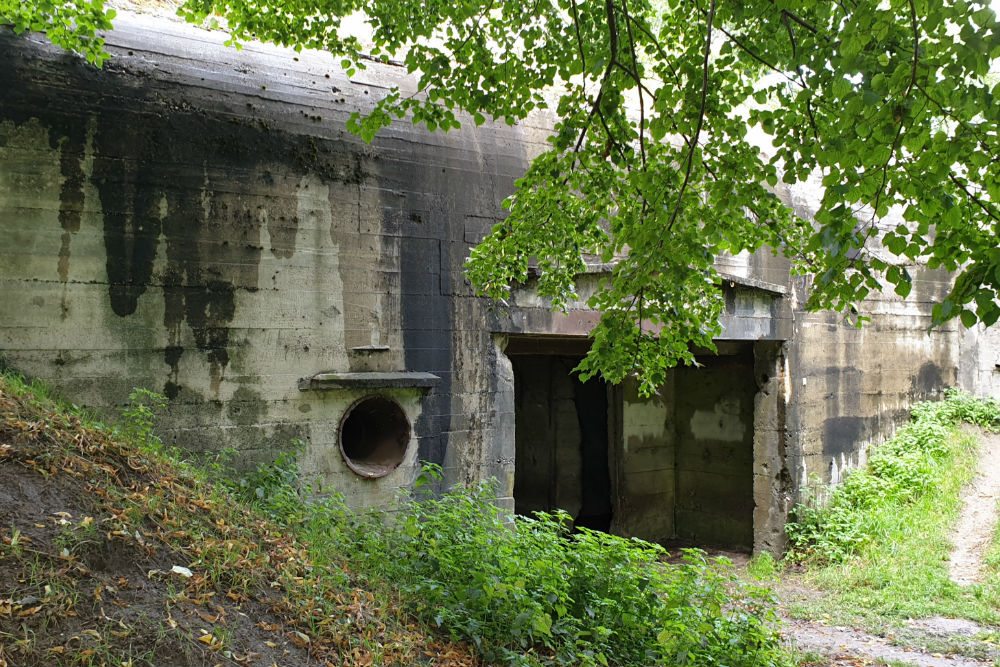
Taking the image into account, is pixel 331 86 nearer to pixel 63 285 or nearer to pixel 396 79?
pixel 396 79

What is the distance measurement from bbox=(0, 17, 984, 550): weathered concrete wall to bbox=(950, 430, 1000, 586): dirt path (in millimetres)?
5217

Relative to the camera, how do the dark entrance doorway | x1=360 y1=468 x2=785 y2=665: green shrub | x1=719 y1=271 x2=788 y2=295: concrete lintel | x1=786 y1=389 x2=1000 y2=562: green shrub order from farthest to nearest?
1. the dark entrance doorway
2. x1=786 y1=389 x2=1000 y2=562: green shrub
3. x1=719 y1=271 x2=788 y2=295: concrete lintel
4. x1=360 y1=468 x2=785 y2=665: green shrub

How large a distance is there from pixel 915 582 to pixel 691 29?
6502mm

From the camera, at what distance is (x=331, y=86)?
6.77 meters

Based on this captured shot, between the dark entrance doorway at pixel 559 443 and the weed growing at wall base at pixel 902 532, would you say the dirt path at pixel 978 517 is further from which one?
the dark entrance doorway at pixel 559 443

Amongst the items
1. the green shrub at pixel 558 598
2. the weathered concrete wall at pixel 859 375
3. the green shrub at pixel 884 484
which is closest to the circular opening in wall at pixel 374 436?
the green shrub at pixel 558 598

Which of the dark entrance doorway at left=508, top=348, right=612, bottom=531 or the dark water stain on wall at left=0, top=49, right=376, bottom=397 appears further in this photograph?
the dark entrance doorway at left=508, top=348, right=612, bottom=531

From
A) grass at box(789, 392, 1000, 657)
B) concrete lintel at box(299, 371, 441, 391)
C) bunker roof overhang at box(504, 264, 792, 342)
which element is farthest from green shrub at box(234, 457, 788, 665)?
grass at box(789, 392, 1000, 657)

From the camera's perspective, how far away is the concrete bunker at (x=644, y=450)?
10977 mm

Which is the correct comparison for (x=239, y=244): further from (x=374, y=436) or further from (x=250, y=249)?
(x=374, y=436)

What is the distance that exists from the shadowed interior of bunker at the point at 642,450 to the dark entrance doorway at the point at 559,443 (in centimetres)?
2

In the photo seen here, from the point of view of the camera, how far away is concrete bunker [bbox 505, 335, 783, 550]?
11.0 meters

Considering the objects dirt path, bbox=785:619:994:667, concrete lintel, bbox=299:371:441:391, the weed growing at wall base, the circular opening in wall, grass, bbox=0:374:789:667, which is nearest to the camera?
grass, bbox=0:374:789:667

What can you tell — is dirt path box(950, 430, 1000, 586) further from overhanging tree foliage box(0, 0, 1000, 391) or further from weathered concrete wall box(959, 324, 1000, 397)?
overhanging tree foliage box(0, 0, 1000, 391)
